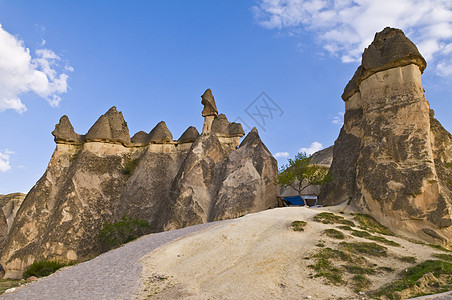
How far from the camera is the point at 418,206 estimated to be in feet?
46.5

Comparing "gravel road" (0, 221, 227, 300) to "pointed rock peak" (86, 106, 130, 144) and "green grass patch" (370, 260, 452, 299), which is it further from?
"pointed rock peak" (86, 106, 130, 144)

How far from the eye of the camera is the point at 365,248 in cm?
1053

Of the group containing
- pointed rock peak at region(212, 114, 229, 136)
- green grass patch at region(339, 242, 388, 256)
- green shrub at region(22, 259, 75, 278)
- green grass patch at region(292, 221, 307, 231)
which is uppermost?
pointed rock peak at region(212, 114, 229, 136)

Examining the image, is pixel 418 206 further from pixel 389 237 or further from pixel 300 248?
pixel 300 248

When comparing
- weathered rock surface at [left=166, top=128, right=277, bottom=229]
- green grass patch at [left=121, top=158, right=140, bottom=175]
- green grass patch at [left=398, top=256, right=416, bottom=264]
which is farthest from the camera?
green grass patch at [left=121, top=158, right=140, bottom=175]

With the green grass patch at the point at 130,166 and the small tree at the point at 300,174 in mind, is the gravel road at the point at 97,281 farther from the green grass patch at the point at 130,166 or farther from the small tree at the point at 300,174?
the green grass patch at the point at 130,166

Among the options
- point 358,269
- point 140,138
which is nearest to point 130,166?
point 140,138

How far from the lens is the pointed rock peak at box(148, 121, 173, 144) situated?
28.4 metres

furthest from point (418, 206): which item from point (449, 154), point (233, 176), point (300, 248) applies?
point (233, 176)

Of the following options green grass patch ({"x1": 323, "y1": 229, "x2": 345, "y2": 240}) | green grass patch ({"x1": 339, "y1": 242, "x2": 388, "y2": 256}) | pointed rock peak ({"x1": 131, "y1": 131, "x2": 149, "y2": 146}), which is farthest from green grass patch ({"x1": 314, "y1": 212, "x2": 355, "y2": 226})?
pointed rock peak ({"x1": 131, "y1": 131, "x2": 149, "y2": 146})

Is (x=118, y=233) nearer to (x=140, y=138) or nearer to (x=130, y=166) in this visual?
(x=130, y=166)

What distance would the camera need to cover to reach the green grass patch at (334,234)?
A: 11297 mm

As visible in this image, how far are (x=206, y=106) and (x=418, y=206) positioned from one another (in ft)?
60.7

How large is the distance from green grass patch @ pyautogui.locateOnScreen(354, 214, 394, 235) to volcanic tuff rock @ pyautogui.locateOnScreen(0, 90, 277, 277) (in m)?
7.56
